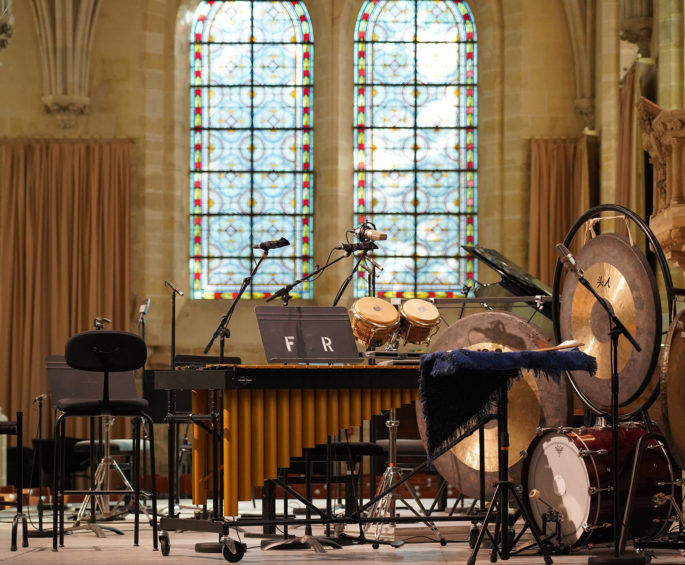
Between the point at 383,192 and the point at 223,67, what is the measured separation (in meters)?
2.19

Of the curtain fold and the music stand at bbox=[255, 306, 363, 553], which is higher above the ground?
the curtain fold

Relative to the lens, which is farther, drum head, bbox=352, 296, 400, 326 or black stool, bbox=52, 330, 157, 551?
drum head, bbox=352, 296, 400, 326

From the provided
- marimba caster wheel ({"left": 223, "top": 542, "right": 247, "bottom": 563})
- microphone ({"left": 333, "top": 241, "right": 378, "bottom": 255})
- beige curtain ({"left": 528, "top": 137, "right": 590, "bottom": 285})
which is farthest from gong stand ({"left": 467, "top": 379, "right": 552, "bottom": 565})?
beige curtain ({"left": 528, "top": 137, "right": 590, "bottom": 285})

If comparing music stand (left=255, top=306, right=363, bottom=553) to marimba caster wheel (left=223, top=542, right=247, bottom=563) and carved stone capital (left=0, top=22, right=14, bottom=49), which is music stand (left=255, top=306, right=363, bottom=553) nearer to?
marimba caster wheel (left=223, top=542, right=247, bottom=563)

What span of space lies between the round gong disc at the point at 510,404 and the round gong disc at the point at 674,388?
1.20m

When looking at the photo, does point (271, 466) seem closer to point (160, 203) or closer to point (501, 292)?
point (501, 292)

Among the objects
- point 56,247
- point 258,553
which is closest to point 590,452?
point 258,553

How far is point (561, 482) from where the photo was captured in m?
6.15

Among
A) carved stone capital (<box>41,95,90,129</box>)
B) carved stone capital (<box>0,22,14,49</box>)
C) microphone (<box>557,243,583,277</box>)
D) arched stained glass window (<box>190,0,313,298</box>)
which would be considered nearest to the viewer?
microphone (<box>557,243,583,277</box>)

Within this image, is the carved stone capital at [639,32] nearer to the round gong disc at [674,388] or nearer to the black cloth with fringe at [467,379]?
the black cloth with fringe at [467,379]

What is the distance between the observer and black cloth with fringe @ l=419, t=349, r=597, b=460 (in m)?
5.41

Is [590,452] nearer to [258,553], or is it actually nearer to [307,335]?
[307,335]

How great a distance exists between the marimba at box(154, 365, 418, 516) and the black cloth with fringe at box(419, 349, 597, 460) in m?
0.48

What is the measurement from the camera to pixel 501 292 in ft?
31.3
